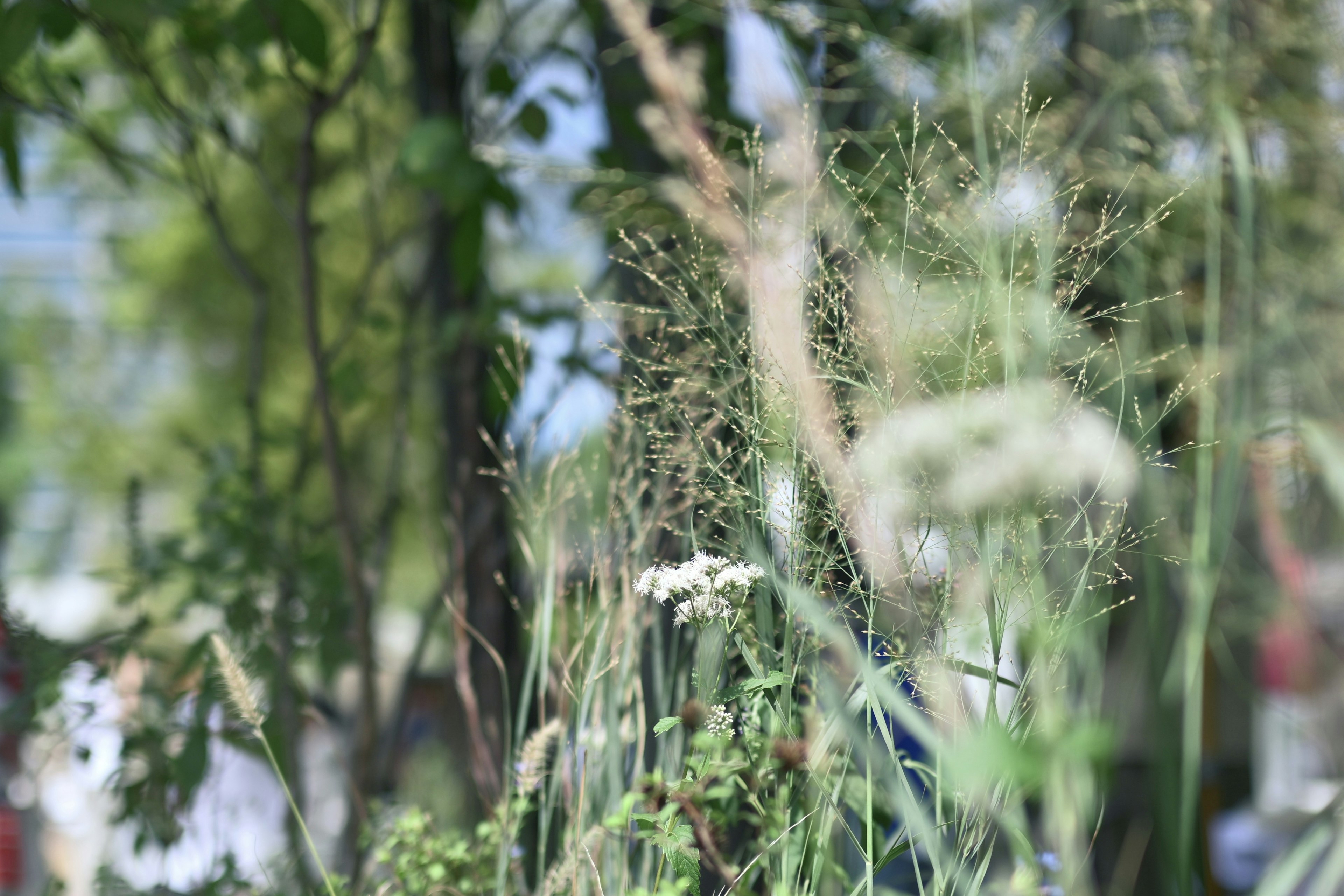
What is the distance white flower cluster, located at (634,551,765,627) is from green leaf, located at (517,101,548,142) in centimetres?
100

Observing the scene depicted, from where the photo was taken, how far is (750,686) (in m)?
0.59

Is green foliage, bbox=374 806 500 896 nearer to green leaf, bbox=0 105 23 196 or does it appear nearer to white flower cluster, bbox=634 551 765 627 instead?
white flower cluster, bbox=634 551 765 627

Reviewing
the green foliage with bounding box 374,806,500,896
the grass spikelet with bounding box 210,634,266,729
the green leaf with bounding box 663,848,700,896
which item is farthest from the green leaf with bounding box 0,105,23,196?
the green leaf with bounding box 663,848,700,896

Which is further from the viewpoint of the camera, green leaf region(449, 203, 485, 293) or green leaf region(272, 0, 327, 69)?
green leaf region(449, 203, 485, 293)

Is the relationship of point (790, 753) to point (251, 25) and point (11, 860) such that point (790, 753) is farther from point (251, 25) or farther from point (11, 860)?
point (11, 860)

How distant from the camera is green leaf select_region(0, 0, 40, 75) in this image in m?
1.02

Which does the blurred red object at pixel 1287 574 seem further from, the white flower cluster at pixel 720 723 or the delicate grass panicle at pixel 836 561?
the white flower cluster at pixel 720 723

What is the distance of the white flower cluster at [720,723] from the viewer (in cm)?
59

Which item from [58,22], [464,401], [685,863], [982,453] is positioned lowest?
[685,863]

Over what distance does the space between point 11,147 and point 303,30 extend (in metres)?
0.45

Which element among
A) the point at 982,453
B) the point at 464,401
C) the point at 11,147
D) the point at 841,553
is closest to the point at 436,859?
the point at 841,553

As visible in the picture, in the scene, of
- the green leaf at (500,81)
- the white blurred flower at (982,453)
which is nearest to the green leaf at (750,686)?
the white blurred flower at (982,453)

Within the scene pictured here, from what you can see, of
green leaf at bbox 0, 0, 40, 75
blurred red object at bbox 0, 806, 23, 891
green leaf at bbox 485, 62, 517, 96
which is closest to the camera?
green leaf at bbox 0, 0, 40, 75

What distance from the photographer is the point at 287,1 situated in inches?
44.2
